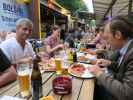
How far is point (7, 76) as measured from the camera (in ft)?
7.17

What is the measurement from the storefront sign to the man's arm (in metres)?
3.01

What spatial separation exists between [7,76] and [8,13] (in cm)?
363

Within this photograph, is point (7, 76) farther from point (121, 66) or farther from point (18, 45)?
point (18, 45)

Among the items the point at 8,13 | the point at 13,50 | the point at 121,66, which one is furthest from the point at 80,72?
the point at 8,13

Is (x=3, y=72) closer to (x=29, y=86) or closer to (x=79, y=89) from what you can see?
(x=29, y=86)

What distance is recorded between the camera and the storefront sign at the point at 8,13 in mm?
5121

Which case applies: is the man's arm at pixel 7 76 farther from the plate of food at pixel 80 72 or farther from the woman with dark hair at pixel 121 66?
the woman with dark hair at pixel 121 66

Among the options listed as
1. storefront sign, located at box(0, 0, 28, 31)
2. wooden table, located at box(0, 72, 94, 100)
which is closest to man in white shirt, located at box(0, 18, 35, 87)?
wooden table, located at box(0, 72, 94, 100)

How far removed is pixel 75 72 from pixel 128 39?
78 cm

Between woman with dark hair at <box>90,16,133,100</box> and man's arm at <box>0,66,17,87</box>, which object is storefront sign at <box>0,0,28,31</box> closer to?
man's arm at <box>0,66,17,87</box>

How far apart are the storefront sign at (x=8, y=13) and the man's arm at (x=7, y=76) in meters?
3.01

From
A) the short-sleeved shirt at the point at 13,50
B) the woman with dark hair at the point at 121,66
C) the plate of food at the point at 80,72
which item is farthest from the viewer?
the short-sleeved shirt at the point at 13,50

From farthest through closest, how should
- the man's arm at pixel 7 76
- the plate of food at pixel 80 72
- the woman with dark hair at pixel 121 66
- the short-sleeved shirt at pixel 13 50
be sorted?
the short-sleeved shirt at pixel 13 50 → the plate of food at pixel 80 72 → the man's arm at pixel 7 76 → the woman with dark hair at pixel 121 66

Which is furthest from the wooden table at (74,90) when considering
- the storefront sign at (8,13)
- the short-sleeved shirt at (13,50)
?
the storefront sign at (8,13)
